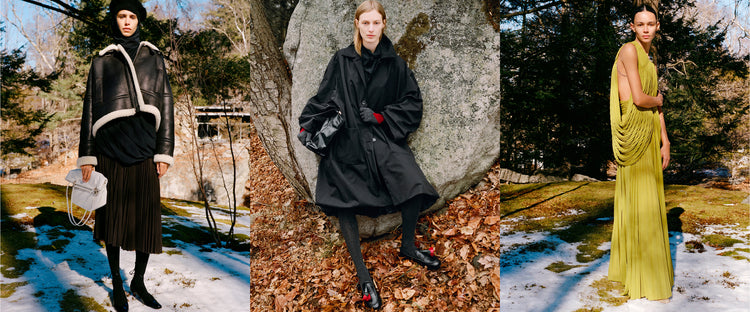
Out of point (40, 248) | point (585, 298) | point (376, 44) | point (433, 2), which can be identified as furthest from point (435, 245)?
point (40, 248)

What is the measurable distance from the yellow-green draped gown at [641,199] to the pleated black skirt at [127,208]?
166 inches

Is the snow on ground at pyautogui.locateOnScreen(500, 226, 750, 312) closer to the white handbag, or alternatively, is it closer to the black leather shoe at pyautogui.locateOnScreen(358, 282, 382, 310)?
the black leather shoe at pyautogui.locateOnScreen(358, 282, 382, 310)

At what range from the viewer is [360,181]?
10.4ft

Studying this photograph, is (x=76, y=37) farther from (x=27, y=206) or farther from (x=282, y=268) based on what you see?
(x=282, y=268)

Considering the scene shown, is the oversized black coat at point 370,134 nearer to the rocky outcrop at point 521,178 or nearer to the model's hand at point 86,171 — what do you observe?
the model's hand at point 86,171

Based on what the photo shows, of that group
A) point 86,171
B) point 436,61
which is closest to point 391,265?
point 436,61

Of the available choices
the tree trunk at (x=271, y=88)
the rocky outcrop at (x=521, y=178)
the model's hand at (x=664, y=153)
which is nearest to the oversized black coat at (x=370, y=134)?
the tree trunk at (x=271, y=88)

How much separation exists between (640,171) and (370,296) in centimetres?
281

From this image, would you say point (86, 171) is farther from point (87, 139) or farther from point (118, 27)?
point (118, 27)

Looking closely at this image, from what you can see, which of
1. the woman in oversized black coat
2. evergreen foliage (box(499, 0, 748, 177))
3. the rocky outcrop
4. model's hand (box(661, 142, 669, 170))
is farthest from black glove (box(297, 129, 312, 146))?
the rocky outcrop

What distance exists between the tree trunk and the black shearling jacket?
1585 millimetres

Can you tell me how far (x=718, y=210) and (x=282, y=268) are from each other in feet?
16.4

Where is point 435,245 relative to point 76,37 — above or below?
below

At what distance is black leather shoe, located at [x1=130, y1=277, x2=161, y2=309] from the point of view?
9.94ft
